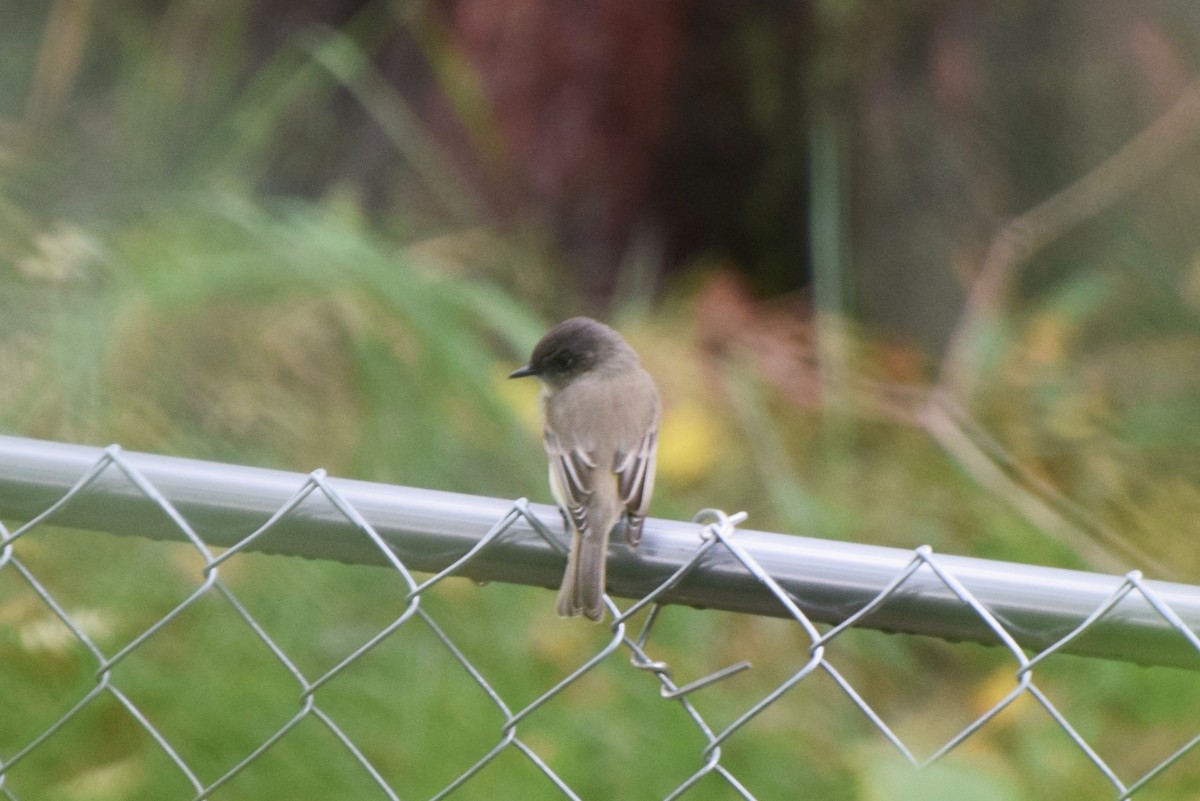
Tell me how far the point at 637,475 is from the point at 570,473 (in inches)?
5.2

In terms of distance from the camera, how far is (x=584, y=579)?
166 centimetres

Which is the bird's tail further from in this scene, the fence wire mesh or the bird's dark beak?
the bird's dark beak

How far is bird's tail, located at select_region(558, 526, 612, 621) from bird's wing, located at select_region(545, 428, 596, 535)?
443mm

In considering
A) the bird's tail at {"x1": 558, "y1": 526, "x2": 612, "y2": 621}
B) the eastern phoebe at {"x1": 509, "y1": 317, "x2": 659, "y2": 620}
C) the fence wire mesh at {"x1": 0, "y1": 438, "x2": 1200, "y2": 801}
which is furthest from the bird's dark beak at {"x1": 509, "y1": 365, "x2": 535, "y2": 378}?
the bird's tail at {"x1": 558, "y1": 526, "x2": 612, "y2": 621}

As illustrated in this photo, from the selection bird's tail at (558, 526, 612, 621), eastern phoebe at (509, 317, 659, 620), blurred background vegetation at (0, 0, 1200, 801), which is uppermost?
bird's tail at (558, 526, 612, 621)

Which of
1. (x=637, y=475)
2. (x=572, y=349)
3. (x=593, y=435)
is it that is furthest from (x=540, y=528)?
(x=572, y=349)

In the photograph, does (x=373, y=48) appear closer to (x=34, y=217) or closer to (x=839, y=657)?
(x=34, y=217)

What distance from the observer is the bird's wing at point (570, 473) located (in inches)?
94.0

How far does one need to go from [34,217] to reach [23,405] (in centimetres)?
83

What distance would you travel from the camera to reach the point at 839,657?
376 cm

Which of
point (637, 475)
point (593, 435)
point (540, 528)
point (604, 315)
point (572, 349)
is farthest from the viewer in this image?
point (604, 315)

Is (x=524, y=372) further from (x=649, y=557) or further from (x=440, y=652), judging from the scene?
(x=649, y=557)

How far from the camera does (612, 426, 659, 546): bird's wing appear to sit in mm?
2344

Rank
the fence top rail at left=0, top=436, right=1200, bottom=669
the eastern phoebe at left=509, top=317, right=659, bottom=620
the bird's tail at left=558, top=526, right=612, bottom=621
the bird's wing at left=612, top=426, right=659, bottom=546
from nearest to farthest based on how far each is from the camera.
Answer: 1. the fence top rail at left=0, top=436, right=1200, bottom=669
2. the bird's tail at left=558, top=526, right=612, bottom=621
3. the eastern phoebe at left=509, top=317, right=659, bottom=620
4. the bird's wing at left=612, top=426, right=659, bottom=546
